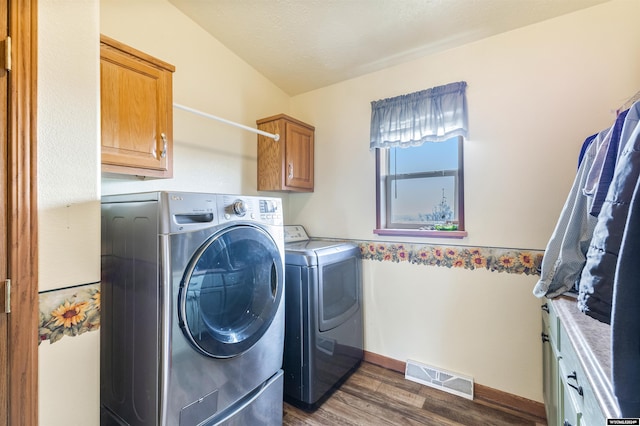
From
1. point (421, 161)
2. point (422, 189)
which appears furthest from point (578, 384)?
point (421, 161)

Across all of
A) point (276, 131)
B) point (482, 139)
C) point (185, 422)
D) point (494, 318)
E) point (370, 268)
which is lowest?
point (185, 422)

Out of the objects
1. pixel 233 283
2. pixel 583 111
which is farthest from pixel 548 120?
pixel 233 283

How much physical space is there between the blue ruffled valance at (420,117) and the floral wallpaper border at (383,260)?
812 millimetres

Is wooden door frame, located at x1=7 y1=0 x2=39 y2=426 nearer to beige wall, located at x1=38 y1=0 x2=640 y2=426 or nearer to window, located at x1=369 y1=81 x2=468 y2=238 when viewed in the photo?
beige wall, located at x1=38 y1=0 x2=640 y2=426

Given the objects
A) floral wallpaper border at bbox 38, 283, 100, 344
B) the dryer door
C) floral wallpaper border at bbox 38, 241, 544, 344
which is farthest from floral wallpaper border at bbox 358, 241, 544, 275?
floral wallpaper border at bbox 38, 283, 100, 344

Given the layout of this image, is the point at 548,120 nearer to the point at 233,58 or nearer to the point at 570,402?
the point at 570,402

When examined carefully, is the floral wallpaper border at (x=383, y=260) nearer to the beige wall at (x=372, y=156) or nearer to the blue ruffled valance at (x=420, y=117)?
the beige wall at (x=372, y=156)

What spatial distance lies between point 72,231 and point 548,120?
2.44 metres

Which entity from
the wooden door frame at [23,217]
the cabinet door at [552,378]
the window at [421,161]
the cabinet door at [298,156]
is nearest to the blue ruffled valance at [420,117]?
the window at [421,161]

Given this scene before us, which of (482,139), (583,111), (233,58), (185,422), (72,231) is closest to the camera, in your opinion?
(72,231)

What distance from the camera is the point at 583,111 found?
1.62 meters

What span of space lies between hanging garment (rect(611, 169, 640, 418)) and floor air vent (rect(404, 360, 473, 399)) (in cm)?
168

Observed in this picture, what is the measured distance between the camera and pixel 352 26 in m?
1.85

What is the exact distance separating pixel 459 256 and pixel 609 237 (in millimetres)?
1446
